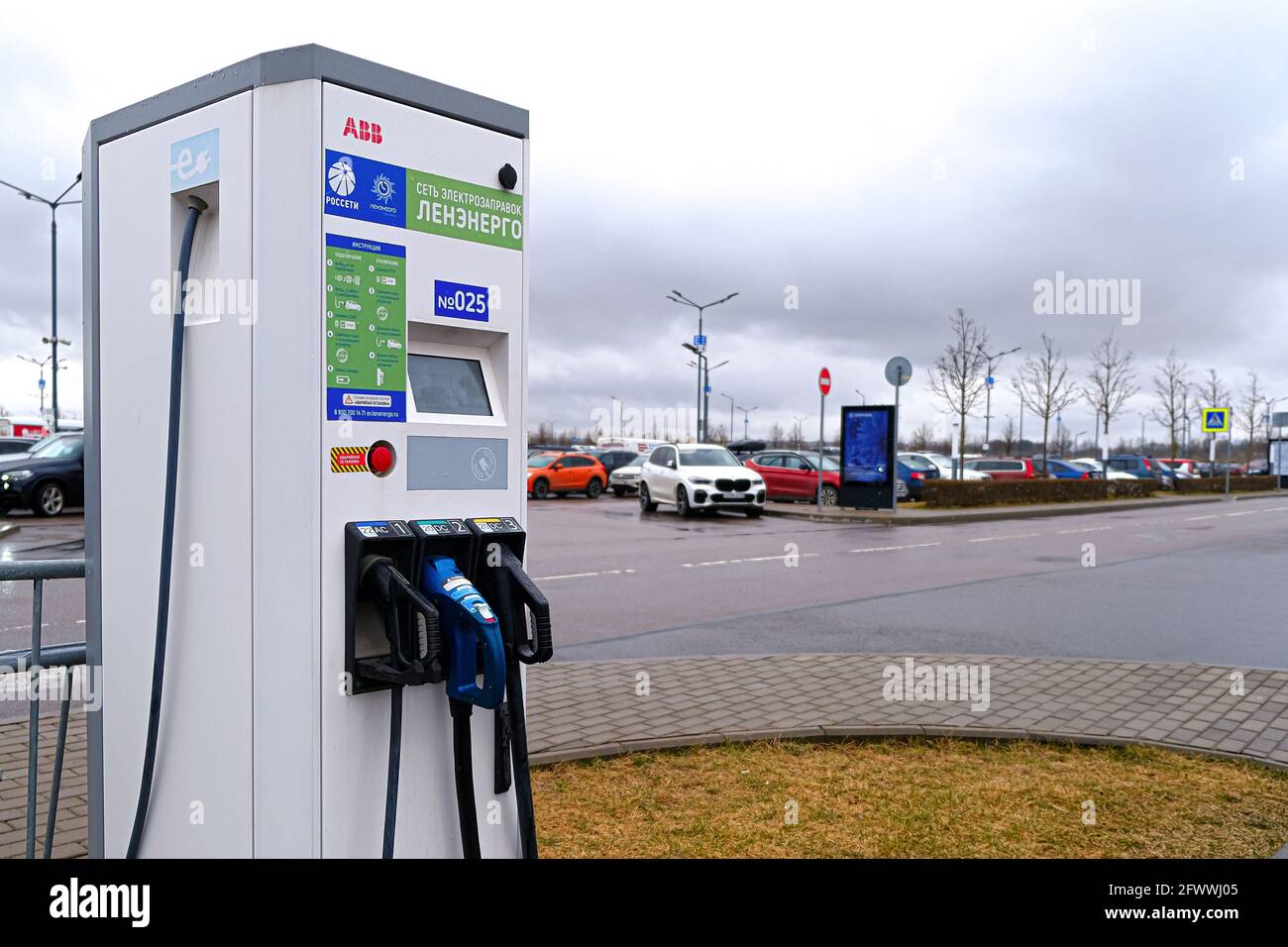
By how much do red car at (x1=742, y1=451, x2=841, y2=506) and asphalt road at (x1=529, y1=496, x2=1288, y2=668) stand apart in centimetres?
720

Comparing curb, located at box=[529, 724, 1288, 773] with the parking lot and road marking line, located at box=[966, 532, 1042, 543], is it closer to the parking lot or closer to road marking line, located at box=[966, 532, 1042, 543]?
the parking lot

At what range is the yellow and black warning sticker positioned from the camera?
8.36ft

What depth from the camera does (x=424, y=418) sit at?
2.74 meters

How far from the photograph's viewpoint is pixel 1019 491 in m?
29.2

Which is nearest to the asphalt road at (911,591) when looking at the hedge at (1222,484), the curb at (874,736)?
the curb at (874,736)

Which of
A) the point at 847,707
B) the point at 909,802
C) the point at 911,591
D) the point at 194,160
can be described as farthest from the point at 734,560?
the point at 194,160

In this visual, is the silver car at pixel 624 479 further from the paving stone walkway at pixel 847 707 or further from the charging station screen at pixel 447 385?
the charging station screen at pixel 447 385

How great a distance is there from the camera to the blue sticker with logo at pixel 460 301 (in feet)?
8.98

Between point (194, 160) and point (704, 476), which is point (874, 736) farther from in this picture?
point (704, 476)

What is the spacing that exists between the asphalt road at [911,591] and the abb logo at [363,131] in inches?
212

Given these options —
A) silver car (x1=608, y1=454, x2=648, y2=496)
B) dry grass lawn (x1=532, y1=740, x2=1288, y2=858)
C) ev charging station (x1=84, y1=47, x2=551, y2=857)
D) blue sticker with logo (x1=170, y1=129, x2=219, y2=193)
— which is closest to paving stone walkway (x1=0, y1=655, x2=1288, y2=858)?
dry grass lawn (x1=532, y1=740, x2=1288, y2=858)

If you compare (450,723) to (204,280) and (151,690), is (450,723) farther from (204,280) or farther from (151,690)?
(204,280)

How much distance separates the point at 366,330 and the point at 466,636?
2.65 feet
